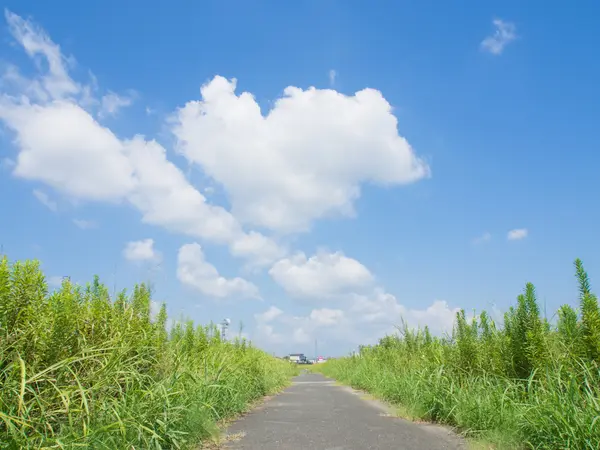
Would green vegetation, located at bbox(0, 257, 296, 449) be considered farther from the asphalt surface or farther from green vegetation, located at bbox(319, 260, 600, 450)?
green vegetation, located at bbox(319, 260, 600, 450)

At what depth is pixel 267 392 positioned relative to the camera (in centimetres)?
1695

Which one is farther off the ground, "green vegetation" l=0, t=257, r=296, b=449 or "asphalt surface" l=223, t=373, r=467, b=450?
"green vegetation" l=0, t=257, r=296, b=449

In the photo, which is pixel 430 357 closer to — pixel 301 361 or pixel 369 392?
pixel 369 392

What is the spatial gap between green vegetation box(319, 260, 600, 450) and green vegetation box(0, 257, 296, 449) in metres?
4.11

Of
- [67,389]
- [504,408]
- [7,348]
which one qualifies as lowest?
[504,408]

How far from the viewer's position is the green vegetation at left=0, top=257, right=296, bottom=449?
4.22 metres

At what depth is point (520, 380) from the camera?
8.30 metres

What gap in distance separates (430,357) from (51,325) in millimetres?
9630

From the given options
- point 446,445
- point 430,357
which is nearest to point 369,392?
point 430,357

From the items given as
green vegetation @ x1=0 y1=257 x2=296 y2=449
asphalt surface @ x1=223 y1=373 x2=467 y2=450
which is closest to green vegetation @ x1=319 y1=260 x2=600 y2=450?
asphalt surface @ x1=223 y1=373 x2=467 y2=450

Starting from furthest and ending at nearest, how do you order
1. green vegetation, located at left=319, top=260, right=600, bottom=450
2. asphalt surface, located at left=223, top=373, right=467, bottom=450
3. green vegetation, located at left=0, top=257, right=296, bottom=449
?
asphalt surface, located at left=223, top=373, right=467, bottom=450 → green vegetation, located at left=319, top=260, right=600, bottom=450 → green vegetation, located at left=0, top=257, right=296, bottom=449

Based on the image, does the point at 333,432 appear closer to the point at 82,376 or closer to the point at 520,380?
the point at 520,380

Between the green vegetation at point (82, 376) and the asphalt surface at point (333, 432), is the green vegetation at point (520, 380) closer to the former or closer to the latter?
the asphalt surface at point (333, 432)

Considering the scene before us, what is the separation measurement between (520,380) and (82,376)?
22.0ft
